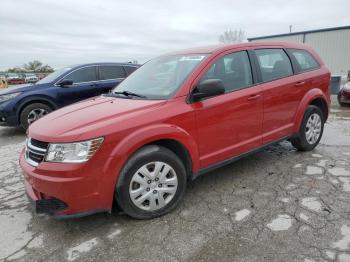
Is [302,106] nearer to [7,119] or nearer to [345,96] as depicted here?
[345,96]

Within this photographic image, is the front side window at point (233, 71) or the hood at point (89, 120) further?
the front side window at point (233, 71)

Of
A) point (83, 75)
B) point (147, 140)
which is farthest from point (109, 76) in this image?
point (147, 140)

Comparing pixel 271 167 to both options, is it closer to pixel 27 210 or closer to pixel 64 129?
pixel 64 129

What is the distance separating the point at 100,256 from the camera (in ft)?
8.59

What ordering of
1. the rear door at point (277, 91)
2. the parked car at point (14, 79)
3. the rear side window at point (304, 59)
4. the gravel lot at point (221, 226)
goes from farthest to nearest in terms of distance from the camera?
the parked car at point (14, 79) → the rear side window at point (304, 59) → the rear door at point (277, 91) → the gravel lot at point (221, 226)

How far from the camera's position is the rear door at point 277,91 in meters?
4.06

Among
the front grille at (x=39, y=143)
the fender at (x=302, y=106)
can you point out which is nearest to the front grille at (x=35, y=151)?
the front grille at (x=39, y=143)

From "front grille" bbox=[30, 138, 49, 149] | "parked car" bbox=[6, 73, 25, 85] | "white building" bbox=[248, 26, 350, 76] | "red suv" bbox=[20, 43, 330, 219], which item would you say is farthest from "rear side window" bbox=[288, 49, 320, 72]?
"parked car" bbox=[6, 73, 25, 85]

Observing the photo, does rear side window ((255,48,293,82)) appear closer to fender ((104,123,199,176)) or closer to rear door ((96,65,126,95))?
fender ((104,123,199,176))

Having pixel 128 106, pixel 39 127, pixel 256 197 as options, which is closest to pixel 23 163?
pixel 39 127

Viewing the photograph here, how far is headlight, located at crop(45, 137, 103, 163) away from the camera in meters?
2.66

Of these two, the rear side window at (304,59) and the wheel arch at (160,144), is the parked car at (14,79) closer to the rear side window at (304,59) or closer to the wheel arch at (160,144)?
the rear side window at (304,59)

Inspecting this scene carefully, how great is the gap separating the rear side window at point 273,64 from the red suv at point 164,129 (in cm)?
2

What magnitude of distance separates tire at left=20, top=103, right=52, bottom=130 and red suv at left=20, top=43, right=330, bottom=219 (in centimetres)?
404
